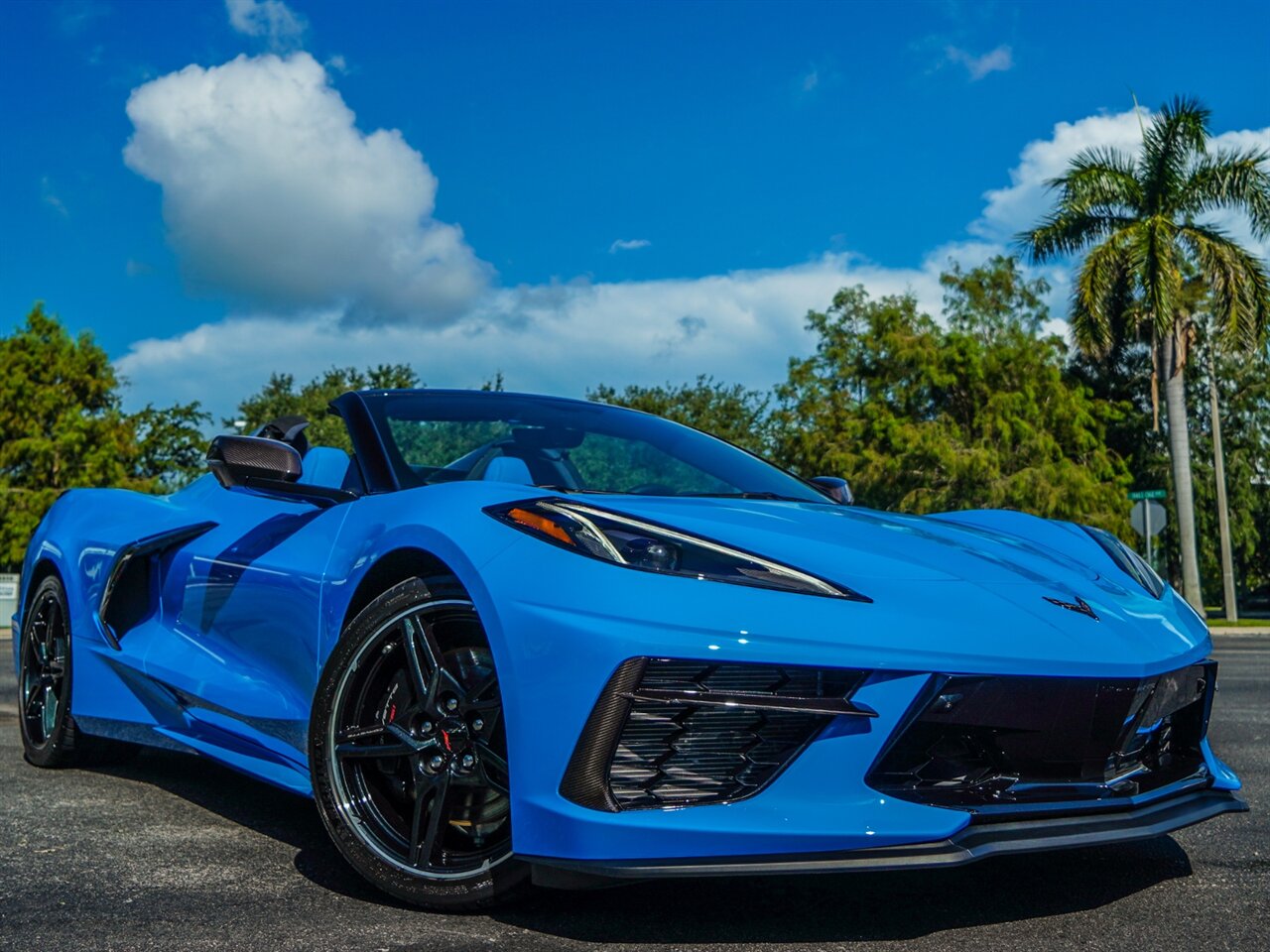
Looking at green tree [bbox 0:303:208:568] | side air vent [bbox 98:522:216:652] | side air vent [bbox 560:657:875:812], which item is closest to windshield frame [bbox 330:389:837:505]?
side air vent [bbox 560:657:875:812]

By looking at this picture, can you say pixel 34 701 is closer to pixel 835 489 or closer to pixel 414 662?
pixel 414 662

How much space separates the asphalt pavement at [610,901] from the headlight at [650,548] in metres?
0.68

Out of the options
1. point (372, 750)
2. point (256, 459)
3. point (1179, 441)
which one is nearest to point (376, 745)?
point (372, 750)

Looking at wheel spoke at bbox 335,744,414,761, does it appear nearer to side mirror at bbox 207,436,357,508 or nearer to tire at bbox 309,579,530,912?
tire at bbox 309,579,530,912

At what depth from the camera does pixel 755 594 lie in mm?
2521

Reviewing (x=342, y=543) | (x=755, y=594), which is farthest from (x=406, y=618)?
(x=755, y=594)

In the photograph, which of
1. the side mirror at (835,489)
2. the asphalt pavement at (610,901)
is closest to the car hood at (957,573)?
the asphalt pavement at (610,901)

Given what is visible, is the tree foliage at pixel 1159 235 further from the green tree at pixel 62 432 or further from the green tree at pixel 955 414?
the green tree at pixel 62 432

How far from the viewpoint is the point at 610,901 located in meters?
2.81

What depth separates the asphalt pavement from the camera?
2.52 meters

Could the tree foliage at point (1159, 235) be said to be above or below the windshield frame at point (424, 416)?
above

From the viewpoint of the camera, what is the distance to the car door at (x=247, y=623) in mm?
3326

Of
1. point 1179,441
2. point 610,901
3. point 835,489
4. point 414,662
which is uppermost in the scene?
point 1179,441

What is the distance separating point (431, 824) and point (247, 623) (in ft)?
3.66
